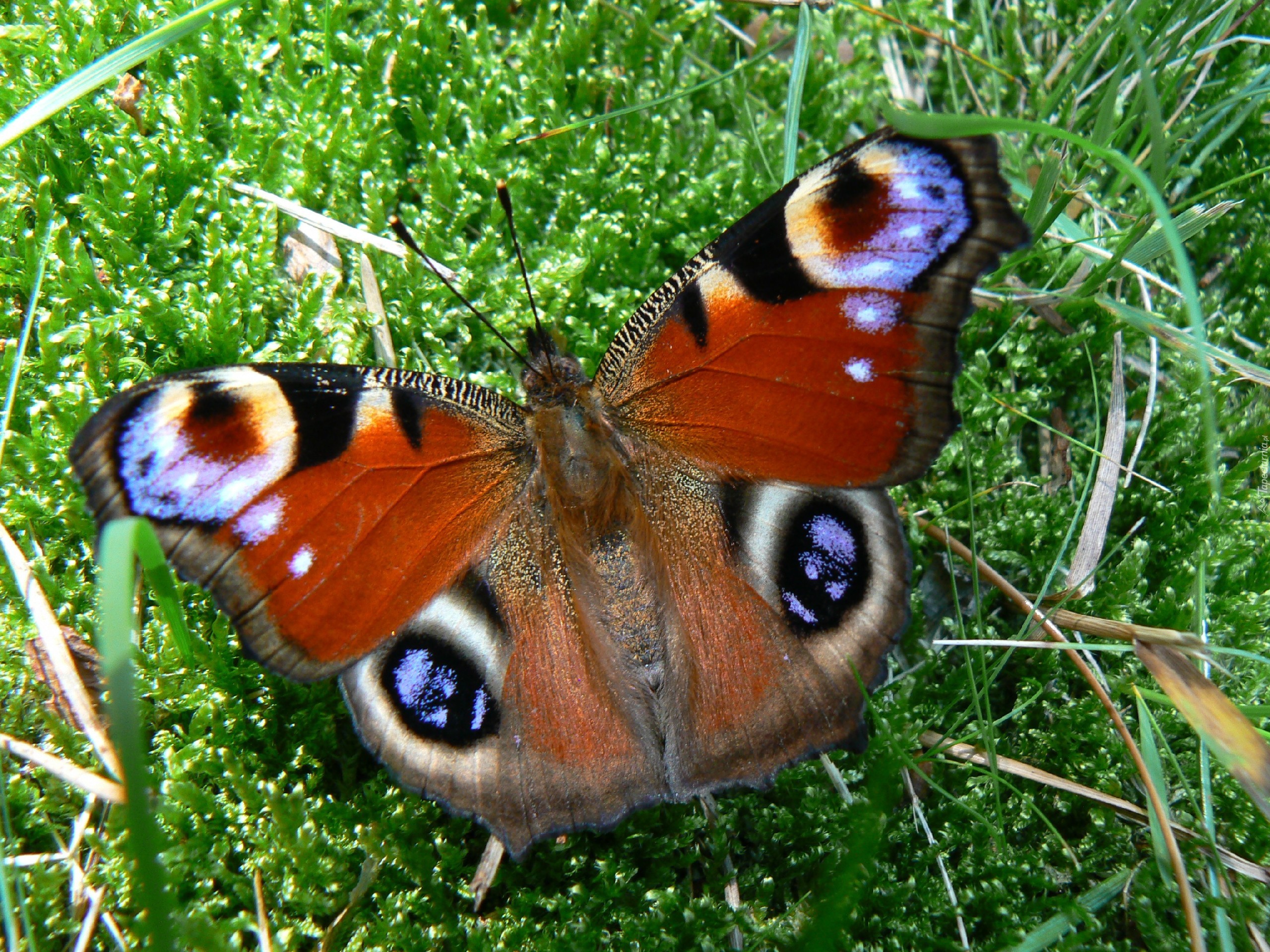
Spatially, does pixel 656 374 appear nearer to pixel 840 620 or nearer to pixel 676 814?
pixel 840 620

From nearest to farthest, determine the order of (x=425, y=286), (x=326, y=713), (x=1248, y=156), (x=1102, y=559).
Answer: (x=326, y=713) → (x=1102, y=559) → (x=425, y=286) → (x=1248, y=156)

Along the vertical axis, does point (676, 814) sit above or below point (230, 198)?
below

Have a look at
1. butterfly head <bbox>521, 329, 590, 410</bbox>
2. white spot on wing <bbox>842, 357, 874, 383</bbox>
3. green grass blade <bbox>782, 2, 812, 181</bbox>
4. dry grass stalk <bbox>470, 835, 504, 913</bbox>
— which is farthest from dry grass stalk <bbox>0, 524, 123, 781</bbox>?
green grass blade <bbox>782, 2, 812, 181</bbox>

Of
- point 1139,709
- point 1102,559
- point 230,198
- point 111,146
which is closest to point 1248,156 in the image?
point 1102,559

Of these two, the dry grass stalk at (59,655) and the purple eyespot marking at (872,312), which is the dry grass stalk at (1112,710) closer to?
the purple eyespot marking at (872,312)

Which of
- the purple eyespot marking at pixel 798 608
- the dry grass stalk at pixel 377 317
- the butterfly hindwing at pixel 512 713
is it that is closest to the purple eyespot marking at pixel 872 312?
the purple eyespot marking at pixel 798 608

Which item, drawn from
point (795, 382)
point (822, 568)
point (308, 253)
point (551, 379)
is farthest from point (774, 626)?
point (308, 253)
